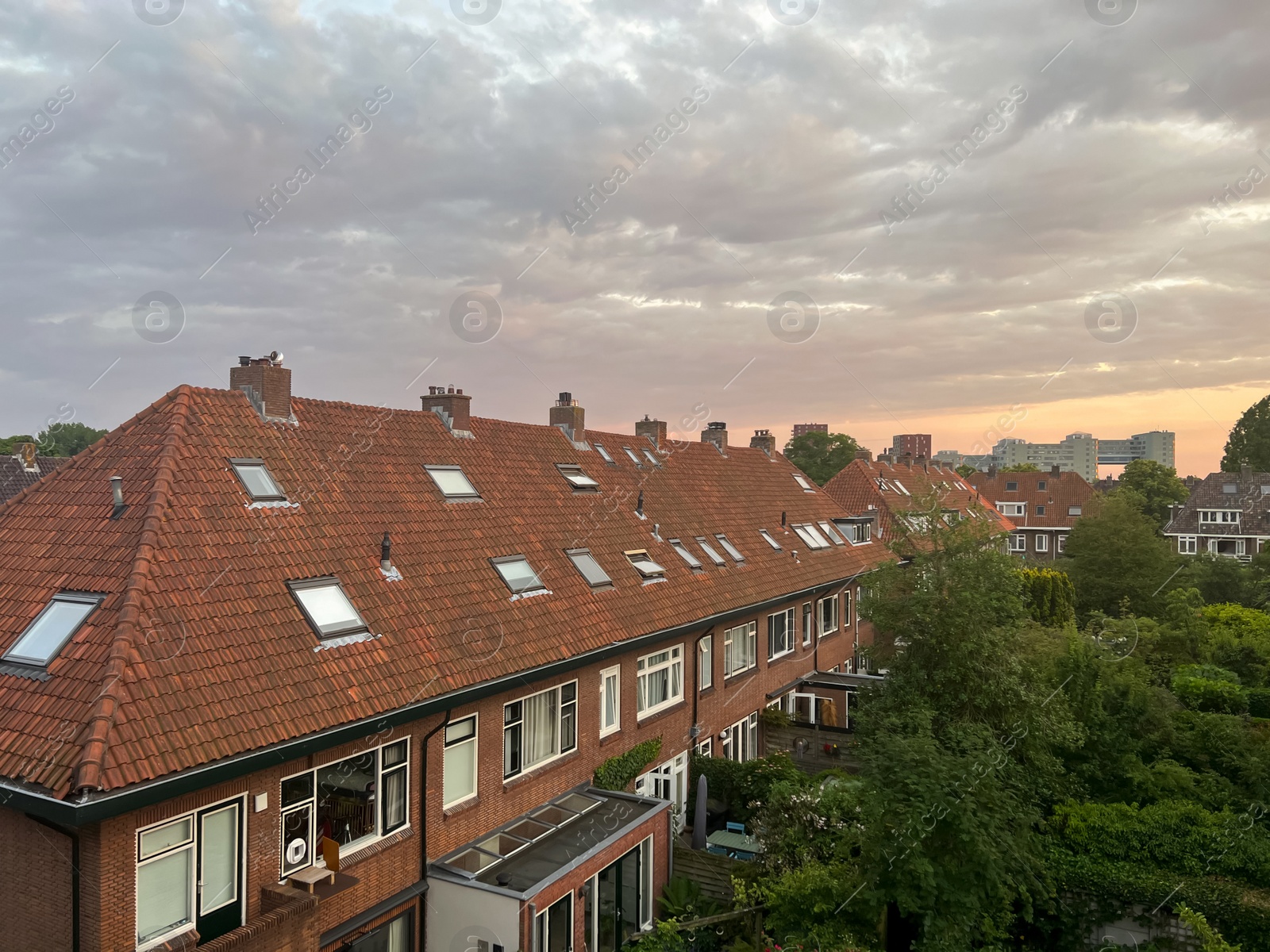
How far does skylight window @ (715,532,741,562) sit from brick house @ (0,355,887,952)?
326cm

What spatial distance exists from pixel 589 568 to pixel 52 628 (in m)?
8.64

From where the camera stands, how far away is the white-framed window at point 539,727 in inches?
472

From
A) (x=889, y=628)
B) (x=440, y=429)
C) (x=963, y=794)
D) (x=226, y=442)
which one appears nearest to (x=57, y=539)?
(x=226, y=442)

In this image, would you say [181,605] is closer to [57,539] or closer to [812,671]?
[57,539]

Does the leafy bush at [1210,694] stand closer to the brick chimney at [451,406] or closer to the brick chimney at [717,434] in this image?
the brick chimney at [717,434]

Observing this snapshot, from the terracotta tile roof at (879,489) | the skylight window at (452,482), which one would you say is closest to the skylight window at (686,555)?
the skylight window at (452,482)

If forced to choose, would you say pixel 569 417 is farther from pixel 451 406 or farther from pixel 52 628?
pixel 52 628

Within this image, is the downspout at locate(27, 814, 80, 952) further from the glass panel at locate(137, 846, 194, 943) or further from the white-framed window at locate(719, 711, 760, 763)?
the white-framed window at locate(719, 711, 760, 763)

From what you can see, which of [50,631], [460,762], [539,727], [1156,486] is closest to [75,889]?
[50,631]

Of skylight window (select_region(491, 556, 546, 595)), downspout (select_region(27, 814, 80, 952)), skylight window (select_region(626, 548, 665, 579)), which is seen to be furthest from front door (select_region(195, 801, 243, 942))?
skylight window (select_region(626, 548, 665, 579))

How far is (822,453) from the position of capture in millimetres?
64062

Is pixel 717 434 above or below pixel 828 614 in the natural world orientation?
above

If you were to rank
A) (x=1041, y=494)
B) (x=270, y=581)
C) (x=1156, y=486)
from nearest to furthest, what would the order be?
(x=270, y=581) → (x=1041, y=494) → (x=1156, y=486)

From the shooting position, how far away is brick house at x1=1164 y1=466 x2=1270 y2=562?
174 ft
